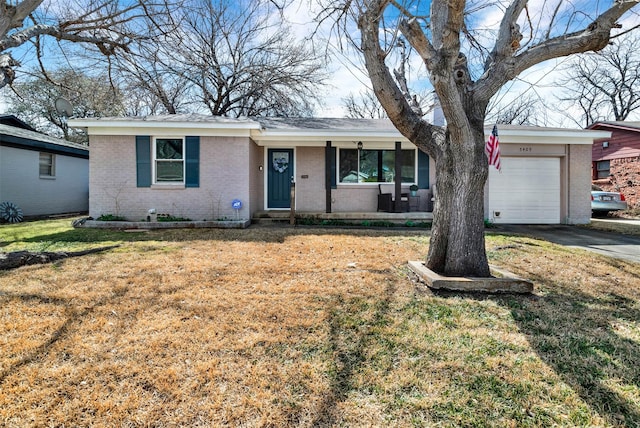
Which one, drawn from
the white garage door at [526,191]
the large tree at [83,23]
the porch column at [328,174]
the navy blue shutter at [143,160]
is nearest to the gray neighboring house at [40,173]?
the large tree at [83,23]

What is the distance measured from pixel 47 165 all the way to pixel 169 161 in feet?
23.1

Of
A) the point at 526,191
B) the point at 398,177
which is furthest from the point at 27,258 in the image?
the point at 526,191

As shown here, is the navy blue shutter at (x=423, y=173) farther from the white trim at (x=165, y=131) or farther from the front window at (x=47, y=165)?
the front window at (x=47, y=165)

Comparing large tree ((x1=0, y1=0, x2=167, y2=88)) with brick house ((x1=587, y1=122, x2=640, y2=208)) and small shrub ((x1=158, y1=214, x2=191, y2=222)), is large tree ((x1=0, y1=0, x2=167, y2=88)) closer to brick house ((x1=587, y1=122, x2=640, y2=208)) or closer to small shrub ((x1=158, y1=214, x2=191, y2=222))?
small shrub ((x1=158, y1=214, x2=191, y2=222))

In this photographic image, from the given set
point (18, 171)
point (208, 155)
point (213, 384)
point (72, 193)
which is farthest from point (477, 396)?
point (72, 193)

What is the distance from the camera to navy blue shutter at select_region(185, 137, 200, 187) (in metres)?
9.04

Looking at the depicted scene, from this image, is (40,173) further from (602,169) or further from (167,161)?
(602,169)

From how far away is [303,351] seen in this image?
8.17 ft

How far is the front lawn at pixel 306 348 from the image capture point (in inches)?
73.3

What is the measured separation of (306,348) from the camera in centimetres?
254

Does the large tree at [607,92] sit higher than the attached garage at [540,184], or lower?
higher

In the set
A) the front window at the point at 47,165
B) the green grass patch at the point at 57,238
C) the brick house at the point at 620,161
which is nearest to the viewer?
the green grass patch at the point at 57,238

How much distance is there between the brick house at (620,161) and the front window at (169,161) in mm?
16326

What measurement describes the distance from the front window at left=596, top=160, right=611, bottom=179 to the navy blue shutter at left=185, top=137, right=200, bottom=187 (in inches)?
731
